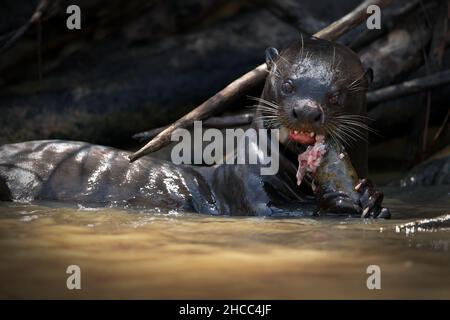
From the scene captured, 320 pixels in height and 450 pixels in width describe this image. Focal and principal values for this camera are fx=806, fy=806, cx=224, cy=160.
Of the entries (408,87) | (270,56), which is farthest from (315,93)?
(408,87)

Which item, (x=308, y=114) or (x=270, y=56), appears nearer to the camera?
(x=308, y=114)

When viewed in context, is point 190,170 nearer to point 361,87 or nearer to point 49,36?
point 361,87

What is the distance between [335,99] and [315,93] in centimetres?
11

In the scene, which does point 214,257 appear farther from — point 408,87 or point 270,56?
point 408,87

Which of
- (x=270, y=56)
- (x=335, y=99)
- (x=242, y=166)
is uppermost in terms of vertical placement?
(x=270, y=56)

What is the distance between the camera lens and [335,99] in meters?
3.80

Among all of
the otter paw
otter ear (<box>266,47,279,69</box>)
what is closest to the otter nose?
the otter paw

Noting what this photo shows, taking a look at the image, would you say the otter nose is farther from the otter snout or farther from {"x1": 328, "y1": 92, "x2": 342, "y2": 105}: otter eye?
{"x1": 328, "y1": 92, "x2": 342, "y2": 105}: otter eye

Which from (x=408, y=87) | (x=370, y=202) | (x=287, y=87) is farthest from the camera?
(x=408, y=87)

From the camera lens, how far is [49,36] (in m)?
5.19

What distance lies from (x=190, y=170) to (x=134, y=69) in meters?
1.56
